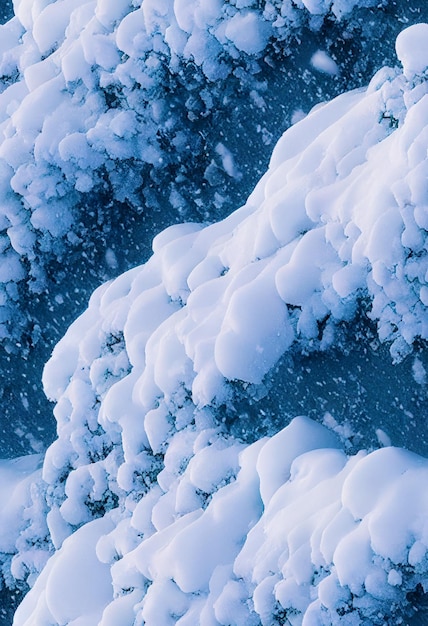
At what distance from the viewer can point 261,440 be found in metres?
1.62

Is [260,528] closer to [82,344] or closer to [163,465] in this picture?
[163,465]

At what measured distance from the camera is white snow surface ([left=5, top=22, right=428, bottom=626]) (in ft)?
4.44

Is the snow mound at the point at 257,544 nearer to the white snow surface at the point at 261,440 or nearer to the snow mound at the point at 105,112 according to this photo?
the white snow surface at the point at 261,440

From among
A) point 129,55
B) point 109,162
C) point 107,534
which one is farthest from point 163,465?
point 129,55

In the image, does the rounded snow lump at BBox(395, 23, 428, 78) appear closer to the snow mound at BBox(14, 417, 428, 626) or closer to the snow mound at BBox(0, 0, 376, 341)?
the snow mound at BBox(0, 0, 376, 341)

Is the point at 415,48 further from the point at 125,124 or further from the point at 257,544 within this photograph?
the point at 257,544

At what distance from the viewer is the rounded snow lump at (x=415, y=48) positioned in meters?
1.52

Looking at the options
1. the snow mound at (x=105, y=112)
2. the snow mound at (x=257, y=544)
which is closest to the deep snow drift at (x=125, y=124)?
the snow mound at (x=105, y=112)

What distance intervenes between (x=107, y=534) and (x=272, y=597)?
0.48 metres

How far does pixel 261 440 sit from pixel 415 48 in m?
0.77

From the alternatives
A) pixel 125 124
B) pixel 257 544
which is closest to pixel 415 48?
pixel 125 124

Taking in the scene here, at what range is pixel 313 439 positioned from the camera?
1.58 metres

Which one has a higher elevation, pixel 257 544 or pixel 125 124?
pixel 125 124

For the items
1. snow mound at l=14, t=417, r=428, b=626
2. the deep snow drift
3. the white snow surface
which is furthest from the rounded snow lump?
snow mound at l=14, t=417, r=428, b=626
